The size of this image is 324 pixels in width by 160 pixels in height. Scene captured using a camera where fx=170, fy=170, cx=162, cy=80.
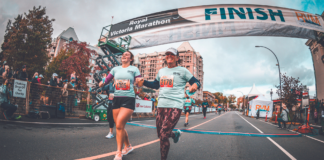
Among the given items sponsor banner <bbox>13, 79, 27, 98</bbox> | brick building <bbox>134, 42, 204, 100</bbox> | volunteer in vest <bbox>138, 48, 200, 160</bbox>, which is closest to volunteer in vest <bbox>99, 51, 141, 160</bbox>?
volunteer in vest <bbox>138, 48, 200, 160</bbox>

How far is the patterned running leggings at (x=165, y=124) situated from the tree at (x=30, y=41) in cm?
2146

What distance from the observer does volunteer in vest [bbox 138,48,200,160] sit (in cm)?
253

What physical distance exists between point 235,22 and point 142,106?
10.3m

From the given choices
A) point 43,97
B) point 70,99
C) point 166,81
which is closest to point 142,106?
point 70,99

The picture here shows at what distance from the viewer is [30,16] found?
2039 centimetres

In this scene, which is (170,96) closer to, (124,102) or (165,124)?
(165,124)

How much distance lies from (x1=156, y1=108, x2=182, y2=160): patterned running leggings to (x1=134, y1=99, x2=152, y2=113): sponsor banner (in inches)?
402

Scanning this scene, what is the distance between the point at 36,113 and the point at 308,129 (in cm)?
1268

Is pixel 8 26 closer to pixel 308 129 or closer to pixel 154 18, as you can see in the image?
pixel 154 18

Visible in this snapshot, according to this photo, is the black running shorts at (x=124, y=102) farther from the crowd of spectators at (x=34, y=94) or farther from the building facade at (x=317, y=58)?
the building facade at (x=317, y=58)

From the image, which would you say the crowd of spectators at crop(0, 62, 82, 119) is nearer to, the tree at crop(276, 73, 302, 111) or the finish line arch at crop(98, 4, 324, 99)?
the finish line arch at crop(98, 4, 324, 99)

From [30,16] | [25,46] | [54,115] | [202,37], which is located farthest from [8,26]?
[202,37]

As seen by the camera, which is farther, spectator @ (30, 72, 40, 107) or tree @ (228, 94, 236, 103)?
tree @ (228, 94, 236, 103)

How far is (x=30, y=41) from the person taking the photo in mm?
18797
